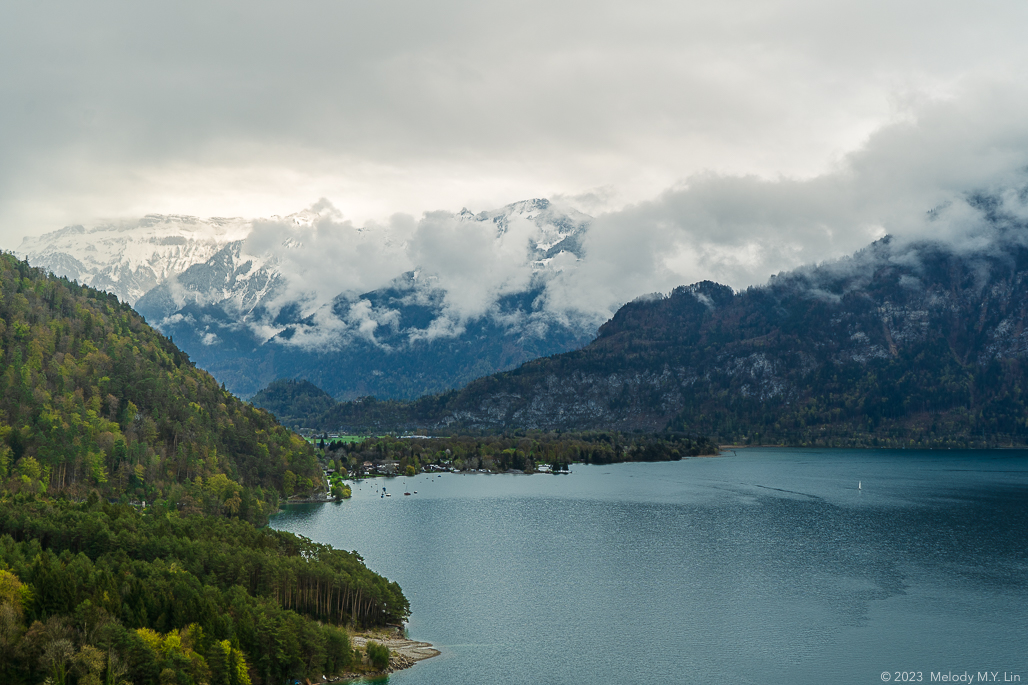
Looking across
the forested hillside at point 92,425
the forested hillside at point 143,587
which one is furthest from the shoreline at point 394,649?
the forested hillside at point 92,425

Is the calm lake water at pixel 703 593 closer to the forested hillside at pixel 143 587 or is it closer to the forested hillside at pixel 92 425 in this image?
the forested hillside at pixel 143 587

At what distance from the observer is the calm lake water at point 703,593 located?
8675 centimetres

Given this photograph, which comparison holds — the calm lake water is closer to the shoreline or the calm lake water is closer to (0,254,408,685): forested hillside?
the shoreline

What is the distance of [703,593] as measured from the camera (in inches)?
4473

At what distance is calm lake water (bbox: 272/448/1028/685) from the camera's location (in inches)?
3415

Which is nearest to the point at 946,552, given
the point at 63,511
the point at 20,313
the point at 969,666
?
the point at 969,666

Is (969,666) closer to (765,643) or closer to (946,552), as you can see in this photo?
(765,643)

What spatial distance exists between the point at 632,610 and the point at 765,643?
693 inches

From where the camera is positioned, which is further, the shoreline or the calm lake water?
the calm lake water

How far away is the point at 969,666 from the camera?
8675cm

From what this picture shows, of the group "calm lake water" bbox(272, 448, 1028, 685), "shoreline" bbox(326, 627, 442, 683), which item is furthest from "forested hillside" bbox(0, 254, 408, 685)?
"calm lake water" bbox(272, 448, 1028, 685)

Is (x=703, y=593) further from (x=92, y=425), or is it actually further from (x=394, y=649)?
(x=92, y=425)

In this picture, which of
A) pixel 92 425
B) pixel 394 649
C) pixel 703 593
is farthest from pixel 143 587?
pixel 92 425

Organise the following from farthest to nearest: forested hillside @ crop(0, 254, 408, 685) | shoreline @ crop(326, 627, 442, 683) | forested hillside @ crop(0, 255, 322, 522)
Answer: forested hillside @ crop(0, 255, 322, 522)
shoreline @ crop(326, 627, 442, 683)
forested hillside @ crop(0, 254, 408, 685)
